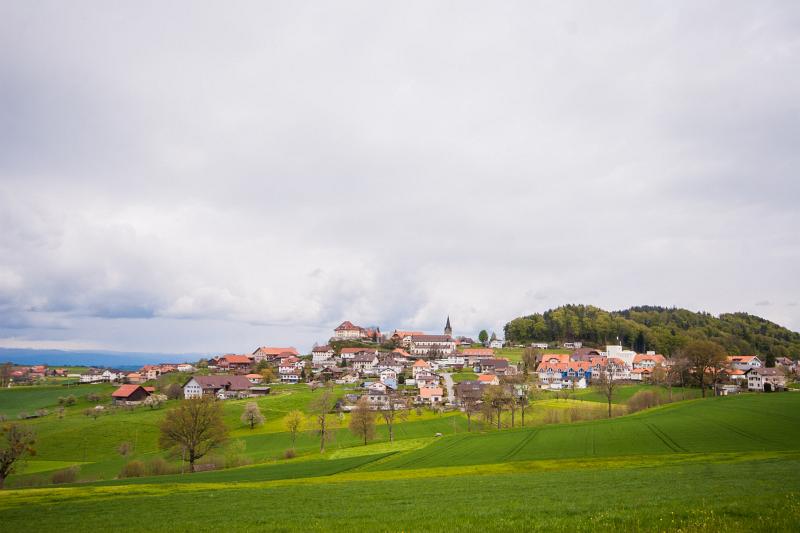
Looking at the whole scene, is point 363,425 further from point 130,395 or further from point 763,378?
point 763,378

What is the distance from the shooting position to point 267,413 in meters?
116

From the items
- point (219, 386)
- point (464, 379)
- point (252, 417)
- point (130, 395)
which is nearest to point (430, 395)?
point (464, 379)

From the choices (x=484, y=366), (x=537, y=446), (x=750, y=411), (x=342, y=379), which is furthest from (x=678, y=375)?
(x=342, y=379)

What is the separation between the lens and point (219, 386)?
158125mm

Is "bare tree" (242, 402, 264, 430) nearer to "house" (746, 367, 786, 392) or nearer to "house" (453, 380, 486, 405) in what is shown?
"house" (453, 380, 486, 405)

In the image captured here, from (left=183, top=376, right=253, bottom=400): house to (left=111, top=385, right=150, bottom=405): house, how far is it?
489 inches

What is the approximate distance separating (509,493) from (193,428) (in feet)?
175

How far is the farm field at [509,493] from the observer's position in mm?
14875

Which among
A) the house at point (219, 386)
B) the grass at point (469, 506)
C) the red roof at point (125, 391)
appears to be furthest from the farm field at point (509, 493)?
the red roof at point (125, 391)

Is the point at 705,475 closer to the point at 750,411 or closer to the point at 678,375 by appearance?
the point at 750,411

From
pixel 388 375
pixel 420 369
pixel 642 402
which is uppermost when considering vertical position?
pixel 642 402

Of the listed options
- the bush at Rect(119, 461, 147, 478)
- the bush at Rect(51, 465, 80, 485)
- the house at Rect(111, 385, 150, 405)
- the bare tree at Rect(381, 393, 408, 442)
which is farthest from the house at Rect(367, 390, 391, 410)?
the bush at Rect(51, 465, 80, 485)

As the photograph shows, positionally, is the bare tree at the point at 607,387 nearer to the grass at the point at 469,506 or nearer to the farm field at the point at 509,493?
the farm field at the point at 509,493

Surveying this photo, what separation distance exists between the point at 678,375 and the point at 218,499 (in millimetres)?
135821
